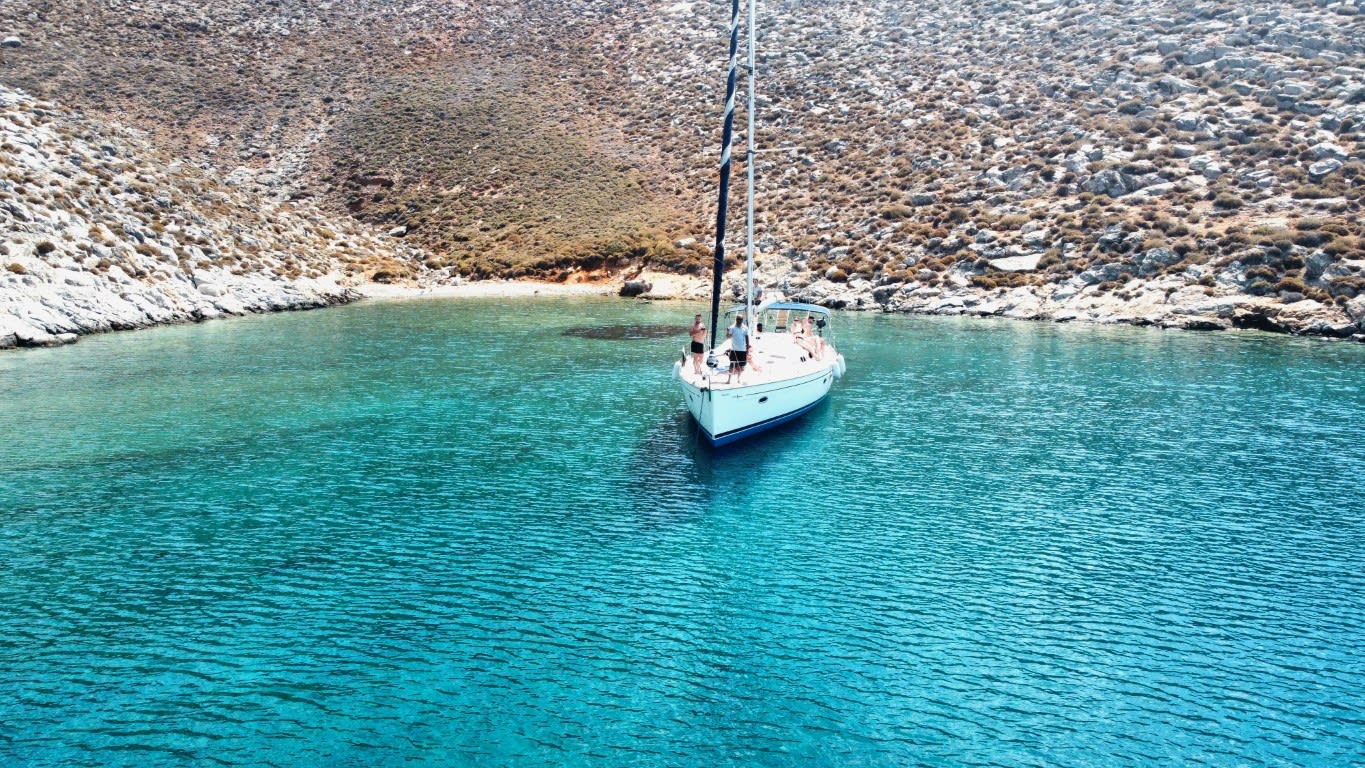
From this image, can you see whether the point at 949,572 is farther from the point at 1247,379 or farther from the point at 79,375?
the point at 79,375

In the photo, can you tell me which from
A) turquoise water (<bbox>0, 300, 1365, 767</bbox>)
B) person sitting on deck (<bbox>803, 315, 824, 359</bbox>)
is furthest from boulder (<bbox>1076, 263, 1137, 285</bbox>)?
person sitting on deck (<bbox>803, 315, 824, 359</bbox>)

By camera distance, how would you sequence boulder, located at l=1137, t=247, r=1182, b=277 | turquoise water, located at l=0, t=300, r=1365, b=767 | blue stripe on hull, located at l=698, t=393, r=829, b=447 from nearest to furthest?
turquoise water, located at l=0, t=300, r=1365, b=767 → blue stripe on hull, located at l=698, t=393, r=829, b=447 → boulder, located at l=1137, t=247, r=1182, b=277

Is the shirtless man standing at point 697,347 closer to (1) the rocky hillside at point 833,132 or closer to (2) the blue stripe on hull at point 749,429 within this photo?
(2) the blue stripe on hull at point 749,429

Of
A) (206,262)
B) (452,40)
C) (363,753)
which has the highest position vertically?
(452,40)

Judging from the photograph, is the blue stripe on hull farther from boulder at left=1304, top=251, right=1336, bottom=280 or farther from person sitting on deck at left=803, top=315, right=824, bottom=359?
boulder at left=1304, top=251, right=1336, bottom=280

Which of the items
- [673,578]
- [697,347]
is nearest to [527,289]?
[697,347]

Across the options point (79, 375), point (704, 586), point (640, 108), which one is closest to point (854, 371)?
point (704, 586)
